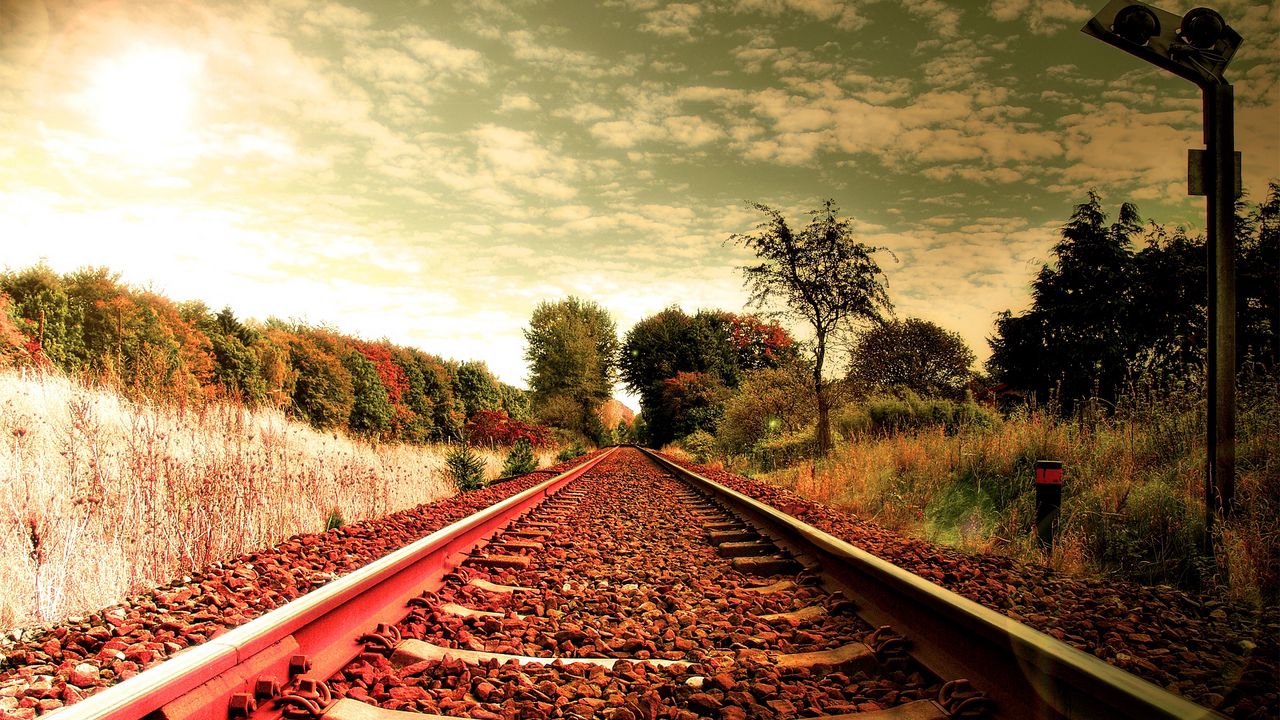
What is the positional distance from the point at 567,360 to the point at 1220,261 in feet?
139

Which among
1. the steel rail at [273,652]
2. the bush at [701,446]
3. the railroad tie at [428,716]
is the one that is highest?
the steel rail at [273,652]

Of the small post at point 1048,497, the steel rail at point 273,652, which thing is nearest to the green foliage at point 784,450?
the small post at point 1048,497

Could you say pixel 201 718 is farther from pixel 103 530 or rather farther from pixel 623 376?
pixel 623 376

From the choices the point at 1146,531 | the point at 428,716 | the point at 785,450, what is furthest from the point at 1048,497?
the point at 785,450

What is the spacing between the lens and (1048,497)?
4.95m

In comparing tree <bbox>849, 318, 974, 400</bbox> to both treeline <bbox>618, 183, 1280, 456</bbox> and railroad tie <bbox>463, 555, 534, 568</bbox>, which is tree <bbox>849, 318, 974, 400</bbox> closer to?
treeline <bbox>618, 183, 1280, 456</bbox>

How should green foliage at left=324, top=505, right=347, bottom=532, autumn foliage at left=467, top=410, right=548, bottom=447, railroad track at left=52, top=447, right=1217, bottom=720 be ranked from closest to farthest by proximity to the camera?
railroad track at left=52, top=447, right=1217, bottom=720 < green foliage at left=324, top=505, right=347, bottom=532 < autumn foliage at left=467, top=410, right=548, bottom=447

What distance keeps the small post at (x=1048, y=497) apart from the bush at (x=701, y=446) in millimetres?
16319

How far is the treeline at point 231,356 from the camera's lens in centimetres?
1698

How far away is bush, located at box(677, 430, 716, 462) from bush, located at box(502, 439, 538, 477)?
22.1ft

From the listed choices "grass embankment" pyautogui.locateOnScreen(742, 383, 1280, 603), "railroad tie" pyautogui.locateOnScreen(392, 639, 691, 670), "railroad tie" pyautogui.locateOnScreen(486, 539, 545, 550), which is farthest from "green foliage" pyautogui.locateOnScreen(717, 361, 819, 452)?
"railroad tie" pyautogui.locateOnScreen(392, 639, 691, 670)

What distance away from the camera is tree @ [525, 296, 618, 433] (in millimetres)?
46094

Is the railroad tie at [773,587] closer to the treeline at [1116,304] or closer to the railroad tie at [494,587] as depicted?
the railroad tie at [494,587]

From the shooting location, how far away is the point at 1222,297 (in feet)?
17.6
